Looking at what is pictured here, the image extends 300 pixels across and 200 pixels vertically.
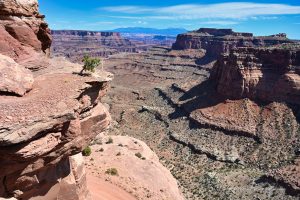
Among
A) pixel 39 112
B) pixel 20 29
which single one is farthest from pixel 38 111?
pixel 20 29

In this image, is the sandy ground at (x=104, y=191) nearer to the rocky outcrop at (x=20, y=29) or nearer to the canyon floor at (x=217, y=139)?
the rocky outcrop at (x=20, y=29)

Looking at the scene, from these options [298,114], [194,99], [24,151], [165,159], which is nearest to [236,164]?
[165,159]

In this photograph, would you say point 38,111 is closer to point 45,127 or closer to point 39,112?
point 39,112

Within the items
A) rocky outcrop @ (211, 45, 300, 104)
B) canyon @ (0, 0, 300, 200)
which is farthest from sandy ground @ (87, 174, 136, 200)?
rocky outcrop @ (211, 45, 300, 104)

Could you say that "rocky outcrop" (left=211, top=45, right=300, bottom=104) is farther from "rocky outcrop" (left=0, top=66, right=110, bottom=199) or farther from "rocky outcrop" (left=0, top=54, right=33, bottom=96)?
"rocky outcrop" (left=0, top=54, right=33, bottom=96)

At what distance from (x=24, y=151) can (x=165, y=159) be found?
54906 millimetres

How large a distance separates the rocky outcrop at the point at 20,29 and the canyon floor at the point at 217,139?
3495cm

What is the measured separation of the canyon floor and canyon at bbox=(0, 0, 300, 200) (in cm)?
20

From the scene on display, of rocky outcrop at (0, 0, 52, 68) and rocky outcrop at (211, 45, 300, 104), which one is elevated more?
rocky outcrop at (0, 0, 52, 68)

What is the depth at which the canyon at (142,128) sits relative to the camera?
21.2 metres

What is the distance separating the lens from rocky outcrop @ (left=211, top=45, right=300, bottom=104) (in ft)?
272

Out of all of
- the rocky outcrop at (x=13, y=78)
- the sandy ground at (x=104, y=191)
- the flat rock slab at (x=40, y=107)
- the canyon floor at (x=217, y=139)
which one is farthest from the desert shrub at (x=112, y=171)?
the rocky outcrop at (x=13, y=78)

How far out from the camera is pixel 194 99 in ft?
342

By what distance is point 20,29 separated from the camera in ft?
86.5
